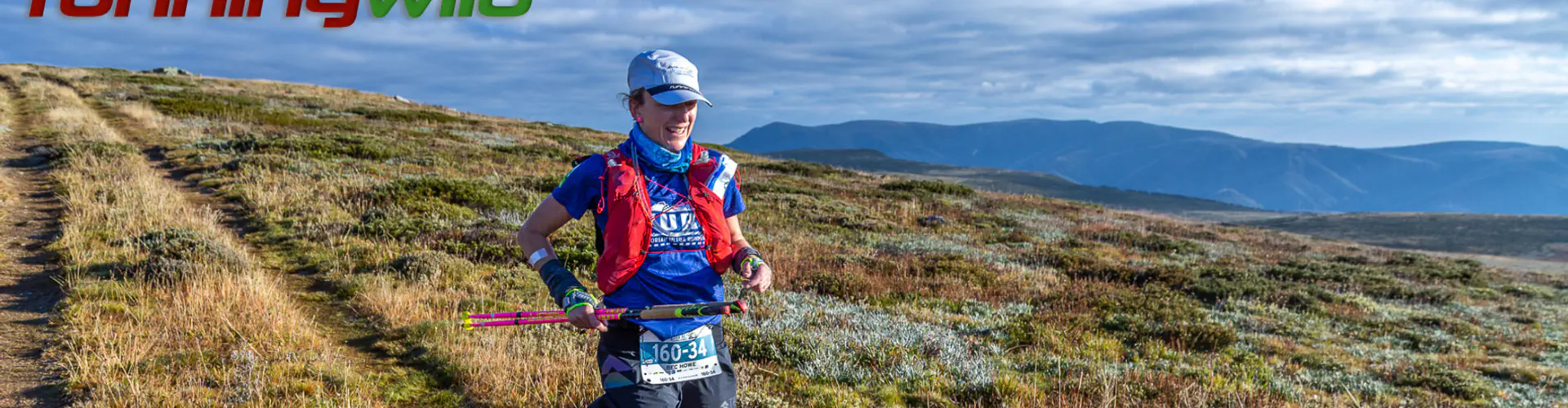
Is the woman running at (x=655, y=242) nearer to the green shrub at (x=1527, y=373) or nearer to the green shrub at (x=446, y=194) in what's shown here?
the green shrub at (x=1527, y=373)

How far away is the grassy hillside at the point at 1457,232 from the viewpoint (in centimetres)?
5334

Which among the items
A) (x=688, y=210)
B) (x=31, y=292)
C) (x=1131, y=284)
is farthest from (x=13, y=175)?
(x=1131, y=284)

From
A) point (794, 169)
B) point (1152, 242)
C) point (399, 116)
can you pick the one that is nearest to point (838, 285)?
point (1152, 242)

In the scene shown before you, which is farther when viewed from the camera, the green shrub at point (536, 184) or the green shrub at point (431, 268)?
the green shrub at point (536, 184)

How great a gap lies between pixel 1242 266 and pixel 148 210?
1982 cm

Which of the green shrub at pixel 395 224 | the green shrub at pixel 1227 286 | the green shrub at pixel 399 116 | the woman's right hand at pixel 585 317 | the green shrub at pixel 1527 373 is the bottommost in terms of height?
the green shrub at pixel 395 224

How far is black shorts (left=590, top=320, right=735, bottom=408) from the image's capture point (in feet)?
9.56

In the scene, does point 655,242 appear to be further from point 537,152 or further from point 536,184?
point 537,152

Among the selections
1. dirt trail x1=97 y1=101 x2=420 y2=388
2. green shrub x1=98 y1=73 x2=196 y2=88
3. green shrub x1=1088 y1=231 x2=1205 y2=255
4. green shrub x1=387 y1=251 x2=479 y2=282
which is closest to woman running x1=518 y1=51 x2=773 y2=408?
dirt trail x1=97 y1=101 x2=420 y2=388

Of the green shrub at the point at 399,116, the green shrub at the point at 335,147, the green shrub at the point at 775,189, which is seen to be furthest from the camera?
the green shrub at the point at 399,116

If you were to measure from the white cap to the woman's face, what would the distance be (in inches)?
2.3

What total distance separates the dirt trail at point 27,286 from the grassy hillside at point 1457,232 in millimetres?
63959

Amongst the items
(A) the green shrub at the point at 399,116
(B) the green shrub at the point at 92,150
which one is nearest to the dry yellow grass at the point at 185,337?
(B) the green shrub at the point at 92,150

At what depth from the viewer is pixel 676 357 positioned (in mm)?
2957
